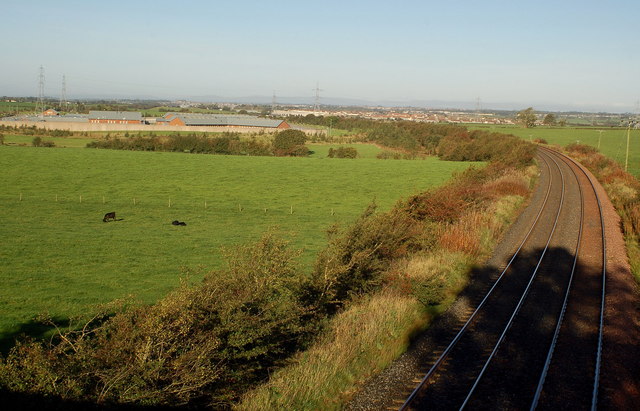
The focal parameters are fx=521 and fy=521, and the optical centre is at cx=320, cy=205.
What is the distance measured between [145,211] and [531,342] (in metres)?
33.6

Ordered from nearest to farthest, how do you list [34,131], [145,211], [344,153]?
[145,211], [344,153], [34,131]

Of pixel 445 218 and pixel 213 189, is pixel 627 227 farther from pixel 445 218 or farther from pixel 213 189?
pixel 213 189

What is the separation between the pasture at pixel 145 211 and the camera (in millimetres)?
20969

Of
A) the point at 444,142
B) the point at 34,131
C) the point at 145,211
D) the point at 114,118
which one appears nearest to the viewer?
the point at 145,211

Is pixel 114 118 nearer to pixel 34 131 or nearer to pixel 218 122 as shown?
pixel 218 122

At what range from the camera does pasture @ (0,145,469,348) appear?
20969 millimetres

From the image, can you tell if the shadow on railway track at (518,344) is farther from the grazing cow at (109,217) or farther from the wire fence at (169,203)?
the grazing cow at (109,217)

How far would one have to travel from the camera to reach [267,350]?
10297 millimetres

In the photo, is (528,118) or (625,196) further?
(528,118)

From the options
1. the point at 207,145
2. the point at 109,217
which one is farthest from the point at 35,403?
the point at 207,145

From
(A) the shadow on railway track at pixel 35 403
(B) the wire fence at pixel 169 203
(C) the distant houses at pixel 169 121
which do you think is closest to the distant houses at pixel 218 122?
(C) the distant houses at pixel 169 121

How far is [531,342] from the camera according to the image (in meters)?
13.1

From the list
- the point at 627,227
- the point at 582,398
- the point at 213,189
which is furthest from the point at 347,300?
the point at 213,189

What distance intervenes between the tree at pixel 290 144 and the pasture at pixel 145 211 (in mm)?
11444
